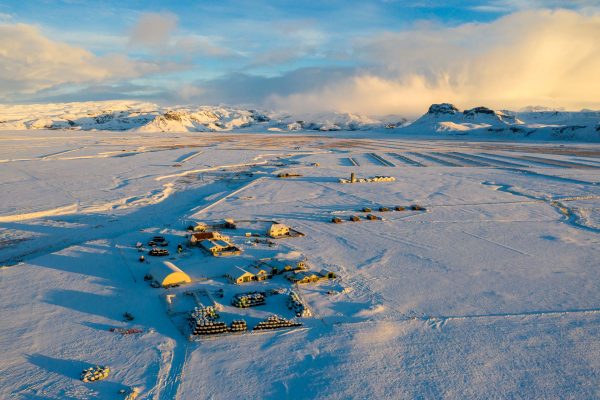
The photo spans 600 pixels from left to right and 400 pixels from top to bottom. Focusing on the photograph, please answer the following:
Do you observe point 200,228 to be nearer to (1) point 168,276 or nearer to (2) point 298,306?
(1) point 168,276

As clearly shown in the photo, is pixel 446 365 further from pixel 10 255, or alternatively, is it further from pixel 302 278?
pixel 10 255

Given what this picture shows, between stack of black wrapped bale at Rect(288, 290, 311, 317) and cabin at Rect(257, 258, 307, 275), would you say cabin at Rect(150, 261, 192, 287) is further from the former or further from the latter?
stack of black wrapped bale at Rect(288, 290, 311, 317)

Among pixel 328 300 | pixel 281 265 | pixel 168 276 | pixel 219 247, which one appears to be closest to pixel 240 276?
pixel 281 265

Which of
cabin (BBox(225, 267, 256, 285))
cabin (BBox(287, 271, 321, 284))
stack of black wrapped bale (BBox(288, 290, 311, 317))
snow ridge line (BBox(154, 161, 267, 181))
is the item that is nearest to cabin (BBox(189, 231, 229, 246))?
cabin (BBox(225, 267, 256, 285))

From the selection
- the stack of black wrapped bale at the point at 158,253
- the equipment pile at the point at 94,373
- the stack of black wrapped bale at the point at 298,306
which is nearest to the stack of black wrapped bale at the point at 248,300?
the stack of black wrapped bale at the point at 298,306

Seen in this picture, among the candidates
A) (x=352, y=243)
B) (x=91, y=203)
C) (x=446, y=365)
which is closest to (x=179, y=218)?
(x=91, y=203)

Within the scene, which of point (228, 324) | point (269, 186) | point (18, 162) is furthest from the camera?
point (18, 162)

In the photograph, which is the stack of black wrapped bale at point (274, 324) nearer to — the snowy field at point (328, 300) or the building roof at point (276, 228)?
the snowy field at point (328, 300)
